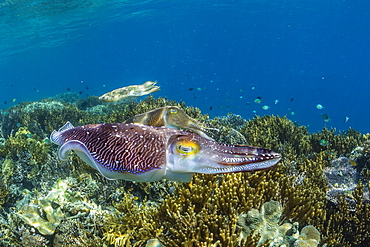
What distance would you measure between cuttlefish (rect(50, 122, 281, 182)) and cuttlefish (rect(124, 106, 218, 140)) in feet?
4.76

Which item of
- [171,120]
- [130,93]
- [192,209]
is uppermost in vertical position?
[130,93]

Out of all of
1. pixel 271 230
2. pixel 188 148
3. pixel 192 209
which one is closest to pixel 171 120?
pixel 192 209

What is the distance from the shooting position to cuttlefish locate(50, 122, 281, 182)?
6.48 feet

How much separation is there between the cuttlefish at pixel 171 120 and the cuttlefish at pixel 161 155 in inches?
57.1

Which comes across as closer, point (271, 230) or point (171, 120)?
point (271, 230)

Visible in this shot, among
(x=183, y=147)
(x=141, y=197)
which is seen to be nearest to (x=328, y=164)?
(x=141, y=197)

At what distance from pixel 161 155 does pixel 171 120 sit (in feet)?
6.51

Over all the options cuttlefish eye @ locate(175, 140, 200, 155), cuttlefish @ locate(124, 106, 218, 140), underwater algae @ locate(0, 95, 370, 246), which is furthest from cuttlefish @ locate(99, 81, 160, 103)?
cuttlefish eye @ locate(175, 140, 200, 155)

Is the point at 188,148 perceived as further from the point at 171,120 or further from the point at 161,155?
the point at 171,120

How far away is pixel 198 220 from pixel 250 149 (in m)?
1.89

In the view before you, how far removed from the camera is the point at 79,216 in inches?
175

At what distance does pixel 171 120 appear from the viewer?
416 cm

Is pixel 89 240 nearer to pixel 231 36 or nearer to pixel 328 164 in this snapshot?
pixel 328 164

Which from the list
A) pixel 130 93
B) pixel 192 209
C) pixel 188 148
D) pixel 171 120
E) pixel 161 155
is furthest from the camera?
pixel 130 93
